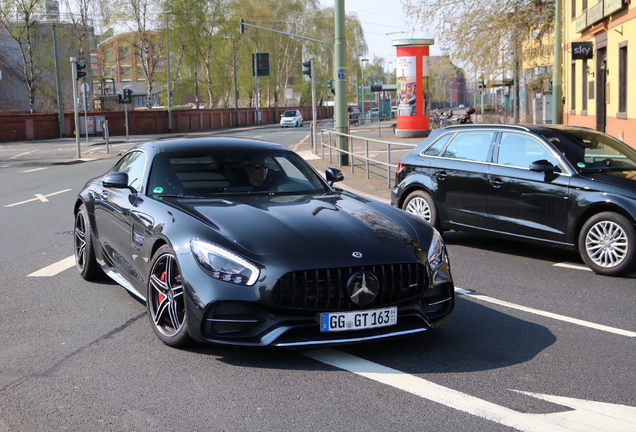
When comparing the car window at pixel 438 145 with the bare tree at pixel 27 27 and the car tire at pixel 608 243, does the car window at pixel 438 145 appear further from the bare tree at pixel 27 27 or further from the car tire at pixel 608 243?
the bare tree at pixel 27 27

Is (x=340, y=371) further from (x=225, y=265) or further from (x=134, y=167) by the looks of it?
Answer: (x=134, y=167)

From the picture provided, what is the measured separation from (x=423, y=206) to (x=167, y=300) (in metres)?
5.22

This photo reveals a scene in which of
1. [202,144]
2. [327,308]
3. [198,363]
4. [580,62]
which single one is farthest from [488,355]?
[580,62]

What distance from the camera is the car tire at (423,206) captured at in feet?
31.3

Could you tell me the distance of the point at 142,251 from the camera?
5.58 meters

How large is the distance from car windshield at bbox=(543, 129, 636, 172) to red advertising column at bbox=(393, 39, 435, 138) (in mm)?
25736

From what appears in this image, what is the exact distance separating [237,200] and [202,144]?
3.10 ft

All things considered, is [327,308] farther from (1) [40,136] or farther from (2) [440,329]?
(1) [40,136]

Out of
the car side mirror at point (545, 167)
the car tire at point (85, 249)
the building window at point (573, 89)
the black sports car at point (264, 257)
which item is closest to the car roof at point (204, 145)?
the black sports car at point (264, 257)

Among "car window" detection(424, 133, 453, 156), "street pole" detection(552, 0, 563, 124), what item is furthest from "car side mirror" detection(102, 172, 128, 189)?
"street pole" detection(552, 0, 563, 124)

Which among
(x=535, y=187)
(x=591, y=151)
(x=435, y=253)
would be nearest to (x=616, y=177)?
(x=591, y=151)

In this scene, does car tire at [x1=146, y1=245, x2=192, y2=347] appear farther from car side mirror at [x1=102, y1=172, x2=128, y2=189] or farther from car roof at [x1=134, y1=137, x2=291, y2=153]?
car roof at [x1=134, y1=137, x2=291, y2=153]

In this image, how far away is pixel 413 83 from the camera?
34156 millimetres

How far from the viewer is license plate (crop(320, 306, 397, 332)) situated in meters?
4.59
